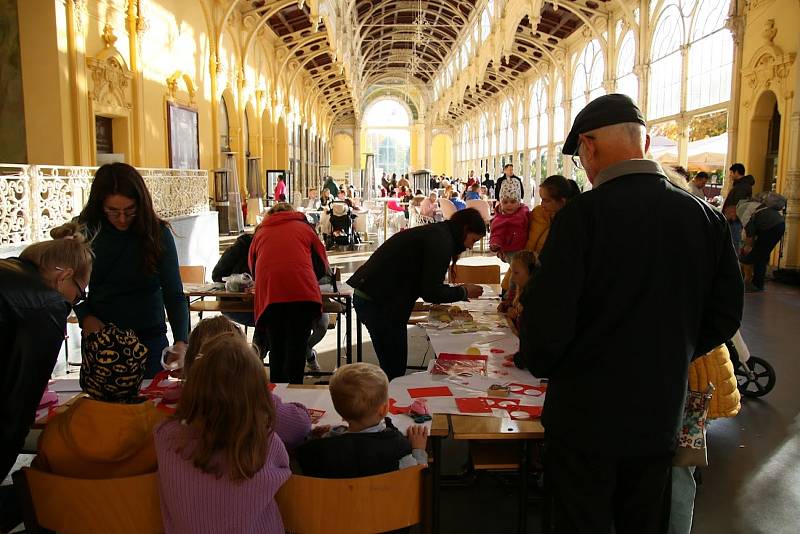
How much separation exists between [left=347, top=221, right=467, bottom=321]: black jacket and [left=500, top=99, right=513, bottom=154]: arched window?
95.4ft

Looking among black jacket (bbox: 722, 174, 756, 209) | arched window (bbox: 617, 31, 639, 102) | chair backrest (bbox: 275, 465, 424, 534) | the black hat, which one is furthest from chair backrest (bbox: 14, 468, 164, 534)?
arched window (bbox: 617, 31, 639, 102)

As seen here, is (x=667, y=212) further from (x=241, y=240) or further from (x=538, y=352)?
(x=241, y=240)

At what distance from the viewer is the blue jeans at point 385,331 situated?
4.03 m

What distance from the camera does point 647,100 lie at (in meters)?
15.6

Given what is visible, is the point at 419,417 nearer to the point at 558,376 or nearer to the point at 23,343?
the point at 558,376

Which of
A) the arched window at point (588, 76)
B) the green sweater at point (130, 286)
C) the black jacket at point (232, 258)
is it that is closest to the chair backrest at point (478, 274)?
the black jacket at point (232, 258)

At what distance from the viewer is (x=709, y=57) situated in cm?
1306

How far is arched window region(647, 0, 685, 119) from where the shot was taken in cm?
1420

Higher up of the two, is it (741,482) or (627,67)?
(627,67)

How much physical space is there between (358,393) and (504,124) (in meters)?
32.0

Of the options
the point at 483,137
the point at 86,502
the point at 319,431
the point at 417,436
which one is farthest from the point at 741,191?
the point at 483,137

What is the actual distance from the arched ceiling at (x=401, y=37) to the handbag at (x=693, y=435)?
14.2 metres

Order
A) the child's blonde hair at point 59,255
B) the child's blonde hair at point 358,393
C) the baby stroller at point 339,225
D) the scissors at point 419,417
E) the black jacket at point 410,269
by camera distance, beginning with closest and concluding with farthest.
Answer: the child's blonde hair at point 59,255 < the child's blonde hair at point 358,393 < the scissors at point 419,417 < the black jacket at point 410,269 < the baby stroller at point 339,225

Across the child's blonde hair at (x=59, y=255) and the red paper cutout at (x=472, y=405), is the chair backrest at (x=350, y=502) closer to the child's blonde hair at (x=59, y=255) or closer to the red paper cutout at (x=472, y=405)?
the red paper cutout at (x=472, y=405)
